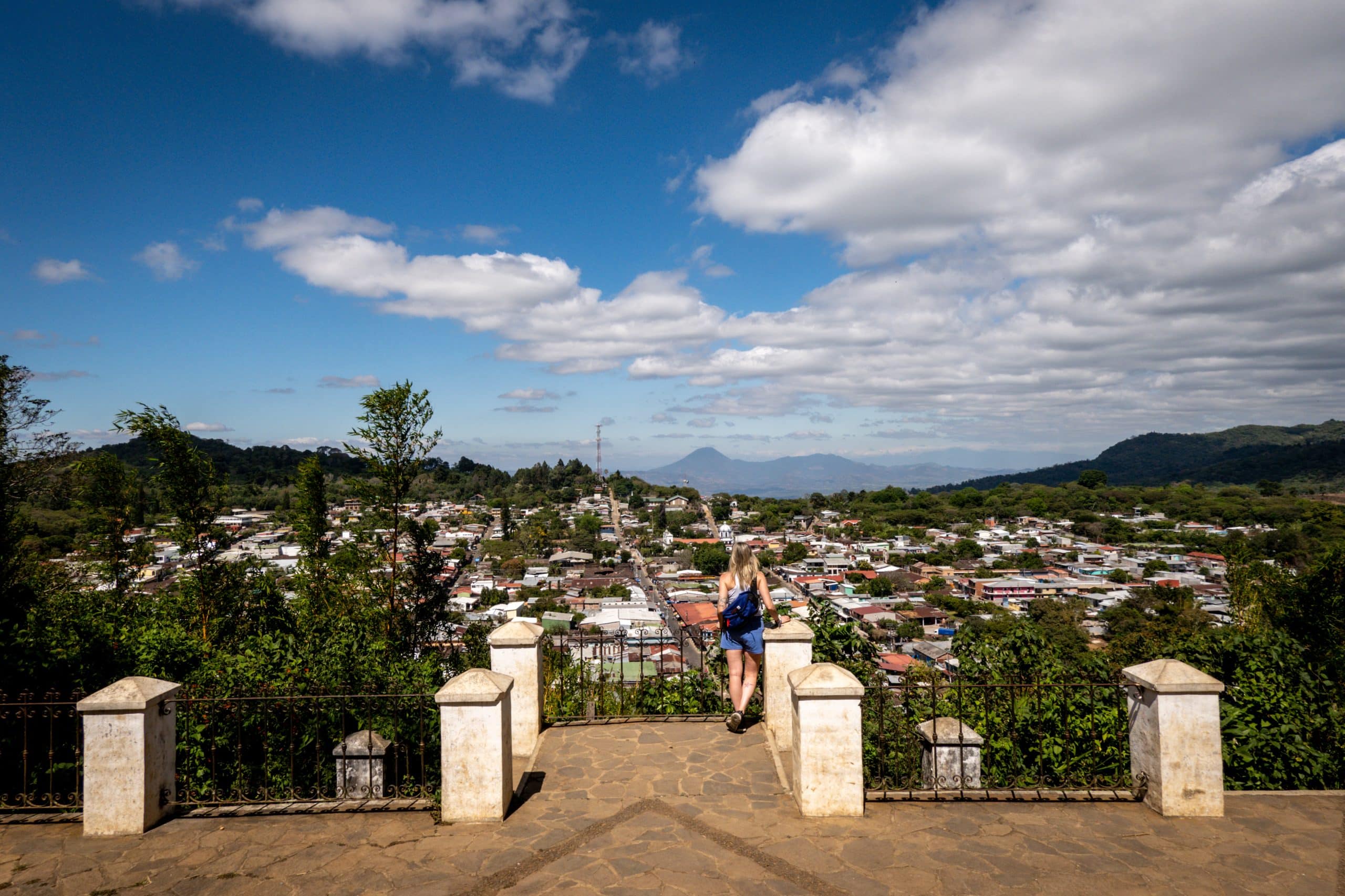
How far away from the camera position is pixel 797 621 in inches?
253

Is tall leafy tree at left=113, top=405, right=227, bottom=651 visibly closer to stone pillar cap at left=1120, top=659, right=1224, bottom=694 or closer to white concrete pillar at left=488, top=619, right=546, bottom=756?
white concrete pillar at left=488, top=619, right=546, bottom=756

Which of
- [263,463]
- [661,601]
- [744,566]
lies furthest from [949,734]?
[263,463]

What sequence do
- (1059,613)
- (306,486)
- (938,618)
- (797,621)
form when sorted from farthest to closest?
1. (938,618)
2. (1059,613)
3. (306,486)
4. (797,621)

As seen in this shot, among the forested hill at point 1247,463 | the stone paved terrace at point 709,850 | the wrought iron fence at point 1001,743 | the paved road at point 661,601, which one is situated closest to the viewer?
the stone paved terrace at point 709,850

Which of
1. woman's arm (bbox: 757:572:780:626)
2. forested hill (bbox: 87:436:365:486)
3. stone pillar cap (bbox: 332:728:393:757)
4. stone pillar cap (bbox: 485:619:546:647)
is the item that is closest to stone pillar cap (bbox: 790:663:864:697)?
woman's arm (bbox: 757:572:780:626)

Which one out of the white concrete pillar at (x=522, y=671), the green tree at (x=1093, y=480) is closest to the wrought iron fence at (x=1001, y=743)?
the white concrete pillar at (x=522, y=671)

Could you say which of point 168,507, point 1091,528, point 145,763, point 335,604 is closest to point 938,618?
point 335,604

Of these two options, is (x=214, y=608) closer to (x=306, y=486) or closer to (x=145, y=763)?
(x=306, y=486)

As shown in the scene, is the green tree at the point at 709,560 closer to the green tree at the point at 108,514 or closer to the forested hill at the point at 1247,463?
the green tree at the point at 108,514

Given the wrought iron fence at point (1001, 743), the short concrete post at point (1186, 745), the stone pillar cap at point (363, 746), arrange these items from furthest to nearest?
the stone pillar cap at point (363, 746)
the wrought iron fence at point (1001, 743)
the short concrete post at point (1186, 745)

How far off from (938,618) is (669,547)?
43299 millimetres

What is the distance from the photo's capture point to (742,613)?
6172 mm

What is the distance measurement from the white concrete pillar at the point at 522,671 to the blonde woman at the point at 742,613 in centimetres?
177

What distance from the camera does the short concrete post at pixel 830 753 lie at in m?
4.70
